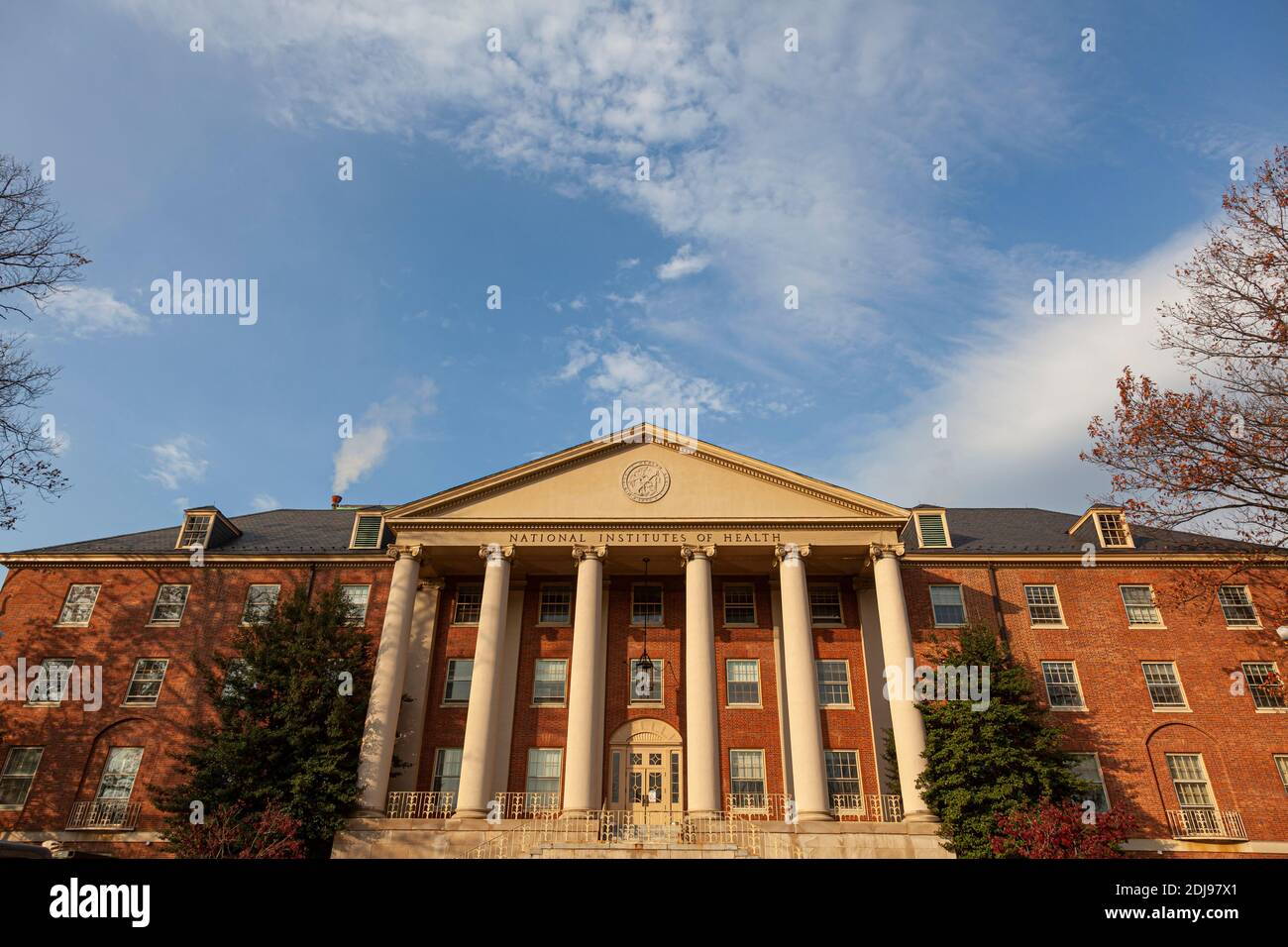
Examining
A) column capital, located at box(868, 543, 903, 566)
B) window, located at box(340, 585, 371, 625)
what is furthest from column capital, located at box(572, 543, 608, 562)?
column capital, located at box(868, 543, 903, 566)

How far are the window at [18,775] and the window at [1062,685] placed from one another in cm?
4150

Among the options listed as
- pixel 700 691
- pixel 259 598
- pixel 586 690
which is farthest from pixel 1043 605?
pixel 259 598

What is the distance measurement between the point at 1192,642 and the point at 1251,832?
291 inches

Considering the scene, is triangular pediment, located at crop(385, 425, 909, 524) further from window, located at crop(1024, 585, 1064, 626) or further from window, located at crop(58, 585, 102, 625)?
window, located at crop(58, 585, 102, 625)

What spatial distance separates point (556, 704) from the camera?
112 feet

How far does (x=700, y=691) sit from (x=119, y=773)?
942 inches

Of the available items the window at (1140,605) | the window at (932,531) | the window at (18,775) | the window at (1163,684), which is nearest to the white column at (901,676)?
the window at (932,531)

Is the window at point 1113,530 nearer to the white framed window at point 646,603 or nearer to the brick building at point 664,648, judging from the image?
the brick building at point 664,648

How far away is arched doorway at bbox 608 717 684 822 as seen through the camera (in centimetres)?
3167

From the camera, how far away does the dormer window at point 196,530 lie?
3809 cm

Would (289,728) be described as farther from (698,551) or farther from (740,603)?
(740,603)
